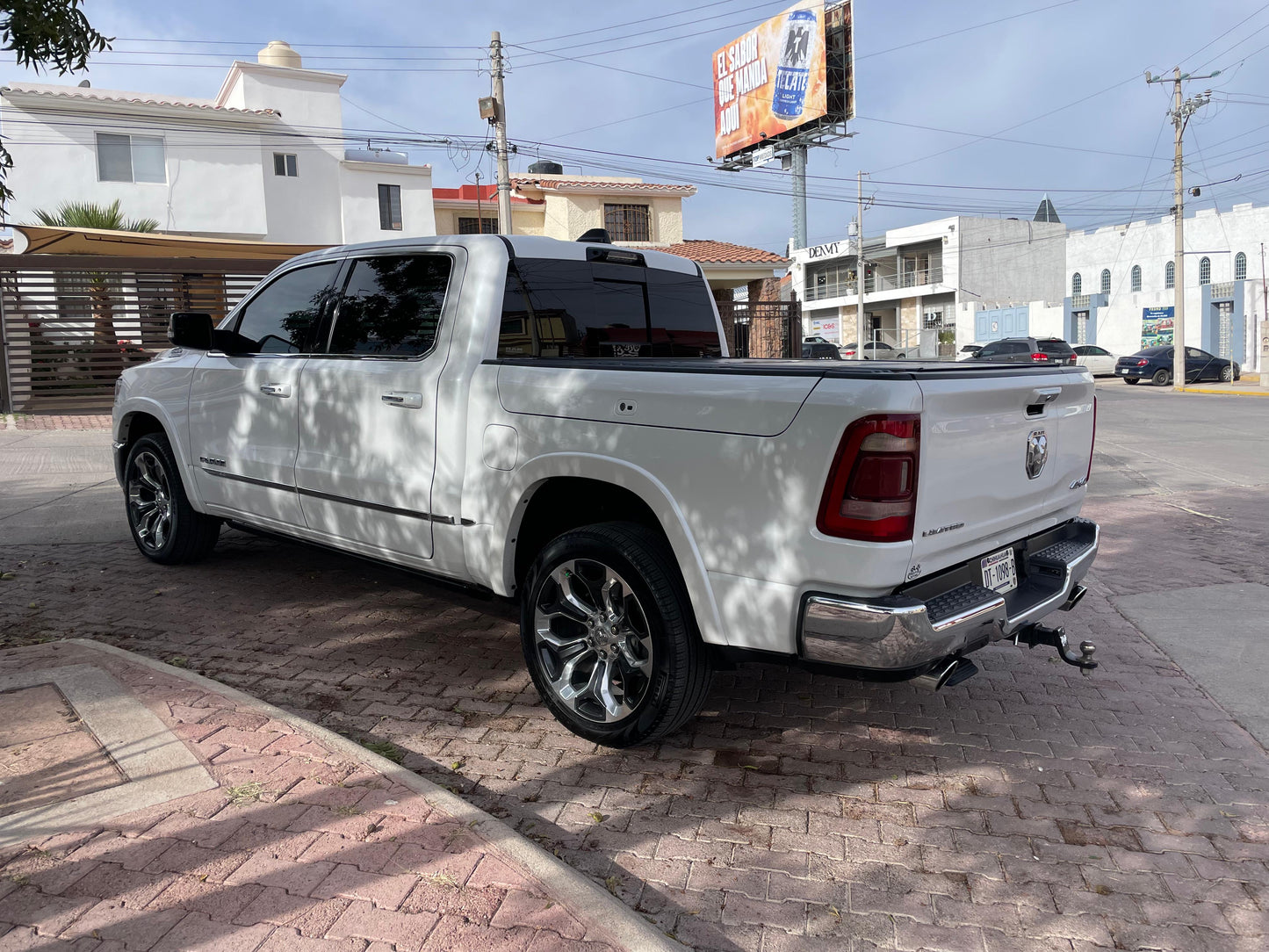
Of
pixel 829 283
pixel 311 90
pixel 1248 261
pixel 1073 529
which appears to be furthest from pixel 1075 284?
pixel 1073 529

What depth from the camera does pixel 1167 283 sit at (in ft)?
141

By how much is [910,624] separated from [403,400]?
2.44 metres

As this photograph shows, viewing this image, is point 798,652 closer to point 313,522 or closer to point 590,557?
A: point 590,557

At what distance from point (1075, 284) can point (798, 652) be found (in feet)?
170

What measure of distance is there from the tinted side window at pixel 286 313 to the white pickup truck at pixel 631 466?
0.02 meters

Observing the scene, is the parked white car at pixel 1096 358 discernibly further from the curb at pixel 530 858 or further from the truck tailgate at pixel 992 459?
the curb at pixel 530 858

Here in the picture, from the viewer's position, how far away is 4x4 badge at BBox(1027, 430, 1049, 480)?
11.9 ft

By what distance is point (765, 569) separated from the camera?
124 inches

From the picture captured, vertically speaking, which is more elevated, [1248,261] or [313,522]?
[1248,261]

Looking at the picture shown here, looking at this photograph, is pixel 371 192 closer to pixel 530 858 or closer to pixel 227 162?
pixel 227 162

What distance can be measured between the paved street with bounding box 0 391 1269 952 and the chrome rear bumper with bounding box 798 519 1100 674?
25.5 inches

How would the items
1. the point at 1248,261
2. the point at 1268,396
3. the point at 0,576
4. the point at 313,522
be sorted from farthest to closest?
1. the point at 1248,261
2. the point at 1268,396
3. the point at 0,576
4. the point at 313,522

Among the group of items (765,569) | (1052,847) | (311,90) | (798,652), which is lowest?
(1052,847)

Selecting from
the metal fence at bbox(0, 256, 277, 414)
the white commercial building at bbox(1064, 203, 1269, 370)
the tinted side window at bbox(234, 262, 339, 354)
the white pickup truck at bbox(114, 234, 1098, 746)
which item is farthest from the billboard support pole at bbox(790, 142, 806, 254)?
the white pickup truck at bbox(114, 234, 1098, 746)
